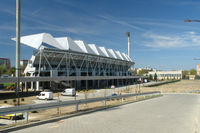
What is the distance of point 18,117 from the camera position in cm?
1412

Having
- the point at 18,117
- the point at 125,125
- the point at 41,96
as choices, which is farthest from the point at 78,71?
the point at 125,125

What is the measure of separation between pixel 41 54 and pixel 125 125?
5478 centimetres

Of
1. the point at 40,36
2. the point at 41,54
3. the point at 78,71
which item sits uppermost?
the point at 40,36

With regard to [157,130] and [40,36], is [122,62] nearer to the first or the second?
[40,36]

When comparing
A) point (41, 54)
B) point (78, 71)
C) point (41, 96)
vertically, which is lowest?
point (41, 96)

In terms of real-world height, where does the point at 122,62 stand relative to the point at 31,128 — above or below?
above

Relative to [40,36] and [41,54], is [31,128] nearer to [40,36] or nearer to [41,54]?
[41,54]

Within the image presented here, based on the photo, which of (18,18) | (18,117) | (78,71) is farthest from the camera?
(78,71)

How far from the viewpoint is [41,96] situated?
1388 inches

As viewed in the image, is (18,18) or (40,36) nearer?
(18,18)

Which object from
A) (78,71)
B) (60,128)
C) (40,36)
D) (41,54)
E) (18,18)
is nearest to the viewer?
(60,128)

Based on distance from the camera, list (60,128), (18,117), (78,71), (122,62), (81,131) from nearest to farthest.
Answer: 1. (81,131)
2. (60,128)
3. (18,117)
4. (78,71)
5. (122,62)

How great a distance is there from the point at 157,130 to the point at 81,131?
330 cm

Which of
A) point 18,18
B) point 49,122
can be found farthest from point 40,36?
point 49,122
